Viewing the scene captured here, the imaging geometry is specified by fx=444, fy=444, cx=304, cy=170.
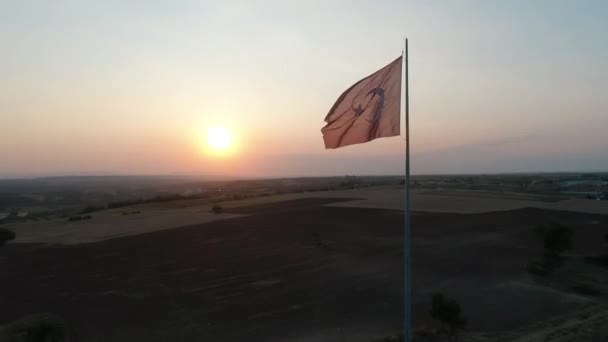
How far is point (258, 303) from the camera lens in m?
16.6

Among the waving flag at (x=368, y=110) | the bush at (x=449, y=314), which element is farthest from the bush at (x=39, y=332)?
the bush at (x=449, y=314)

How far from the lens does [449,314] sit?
1271cm

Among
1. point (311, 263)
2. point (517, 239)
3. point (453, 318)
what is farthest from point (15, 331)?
point (517, 239)

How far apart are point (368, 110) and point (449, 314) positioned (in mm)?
7346

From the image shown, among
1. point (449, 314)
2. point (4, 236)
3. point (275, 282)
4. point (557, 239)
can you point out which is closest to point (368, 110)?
point (449, 314)

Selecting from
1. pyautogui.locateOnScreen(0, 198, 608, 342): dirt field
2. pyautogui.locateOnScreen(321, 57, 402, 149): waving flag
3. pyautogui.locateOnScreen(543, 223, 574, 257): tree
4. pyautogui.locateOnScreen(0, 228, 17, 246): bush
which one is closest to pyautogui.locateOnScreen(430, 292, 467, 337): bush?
pyautogui.locateOnScreen(0, 198, 608, 342): dirt field

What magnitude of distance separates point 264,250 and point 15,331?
53.0 feet

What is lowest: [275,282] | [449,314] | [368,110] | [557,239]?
[275,282]

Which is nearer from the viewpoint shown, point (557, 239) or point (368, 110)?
point (368, 110)

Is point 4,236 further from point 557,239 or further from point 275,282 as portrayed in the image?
point 557,239

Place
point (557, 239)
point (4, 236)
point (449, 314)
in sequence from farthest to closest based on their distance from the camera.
A: 1. point (4, 236)
2. point (557, 239)
3. point (449, 314)

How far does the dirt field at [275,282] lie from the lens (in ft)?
47.3

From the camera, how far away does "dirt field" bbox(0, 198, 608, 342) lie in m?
14.4

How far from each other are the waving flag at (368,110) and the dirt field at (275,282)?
23.2 feet
